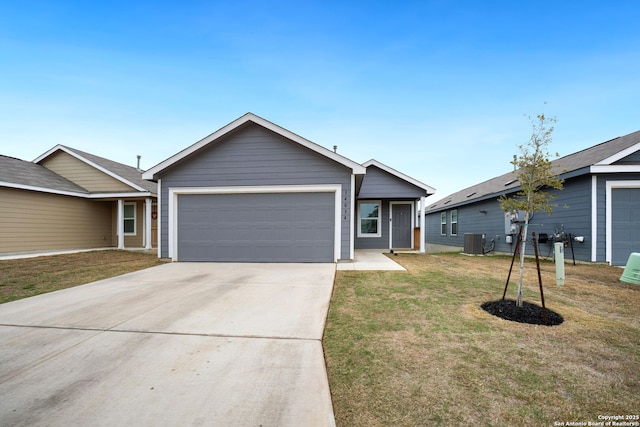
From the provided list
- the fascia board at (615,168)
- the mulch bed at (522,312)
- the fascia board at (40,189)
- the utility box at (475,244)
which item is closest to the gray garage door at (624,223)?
the fascia board at (615,168)

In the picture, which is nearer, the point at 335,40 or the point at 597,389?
the point at 597,389

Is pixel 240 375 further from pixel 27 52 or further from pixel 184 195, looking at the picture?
pixel 27 52

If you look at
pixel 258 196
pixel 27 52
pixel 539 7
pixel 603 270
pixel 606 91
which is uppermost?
pixel 539 7

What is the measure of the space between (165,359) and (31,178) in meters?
14.5

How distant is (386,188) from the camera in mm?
13039

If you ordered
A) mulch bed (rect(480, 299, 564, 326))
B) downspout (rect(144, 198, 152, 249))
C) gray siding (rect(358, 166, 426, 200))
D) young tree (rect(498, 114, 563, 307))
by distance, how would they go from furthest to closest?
downspout (rect(144, 198, 152, 249)) → gray siding (rect(358, 166, 426, 200)) → young tree (rect(498, 114, 563, 307)) → mulch bed (rect(480, 299, 564, 326))

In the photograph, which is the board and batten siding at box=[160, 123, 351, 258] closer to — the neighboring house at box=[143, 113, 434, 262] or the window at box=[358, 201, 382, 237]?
the neighboring house at box=[143, 113, 434, 262]

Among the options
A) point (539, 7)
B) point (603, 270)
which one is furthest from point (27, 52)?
point (603, 270)

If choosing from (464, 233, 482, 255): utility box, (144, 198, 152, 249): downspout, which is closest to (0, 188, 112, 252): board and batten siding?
(144, 198, 152, 249): downspout

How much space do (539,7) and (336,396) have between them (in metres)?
13.3

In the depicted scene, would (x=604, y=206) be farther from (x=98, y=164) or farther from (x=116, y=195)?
(x=98, y=164)

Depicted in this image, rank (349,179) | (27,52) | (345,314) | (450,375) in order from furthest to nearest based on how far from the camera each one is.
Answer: (27,52) → (349,179) → (345,314) → (450,375)

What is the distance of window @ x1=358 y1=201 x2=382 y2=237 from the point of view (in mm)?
13734

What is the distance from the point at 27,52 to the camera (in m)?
10.9
